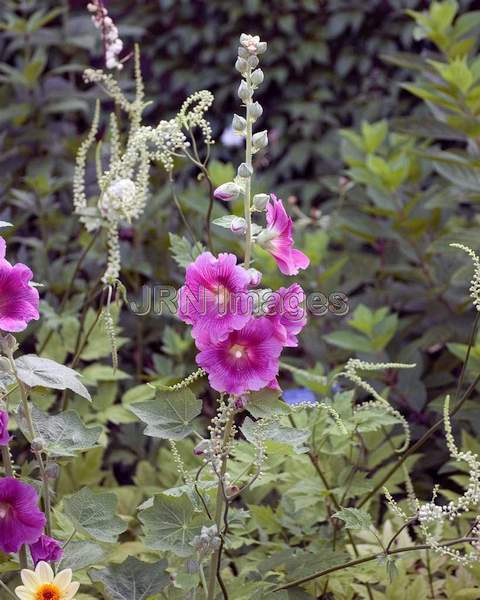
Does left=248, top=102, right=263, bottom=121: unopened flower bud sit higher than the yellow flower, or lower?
higher

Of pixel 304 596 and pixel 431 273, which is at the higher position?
pixel 304 596

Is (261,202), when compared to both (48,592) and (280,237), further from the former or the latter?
(48,592)

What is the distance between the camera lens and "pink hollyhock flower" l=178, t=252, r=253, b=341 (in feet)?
3.35

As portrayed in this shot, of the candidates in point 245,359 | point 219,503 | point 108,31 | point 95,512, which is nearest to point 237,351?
point 245,359

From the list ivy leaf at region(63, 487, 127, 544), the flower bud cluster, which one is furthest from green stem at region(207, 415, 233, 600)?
the flower bud cluster

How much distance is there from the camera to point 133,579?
1189mm

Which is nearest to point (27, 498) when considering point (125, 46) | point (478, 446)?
point (478, 446)

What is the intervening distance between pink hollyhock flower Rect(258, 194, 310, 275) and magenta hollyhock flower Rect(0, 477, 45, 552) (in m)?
0.42

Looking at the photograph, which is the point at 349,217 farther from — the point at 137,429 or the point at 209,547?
the point at 209,547

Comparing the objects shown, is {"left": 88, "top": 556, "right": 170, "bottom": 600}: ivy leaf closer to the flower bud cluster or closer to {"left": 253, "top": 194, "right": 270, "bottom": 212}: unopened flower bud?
{"left": 253, "top": 194, "right": 270, "bottom": 212}: unopened flower bud

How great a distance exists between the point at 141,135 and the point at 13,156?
6.11ft

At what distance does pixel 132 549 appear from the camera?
156cm

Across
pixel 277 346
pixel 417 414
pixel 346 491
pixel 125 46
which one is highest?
pixel 277 346

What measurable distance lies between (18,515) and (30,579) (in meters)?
0.08
